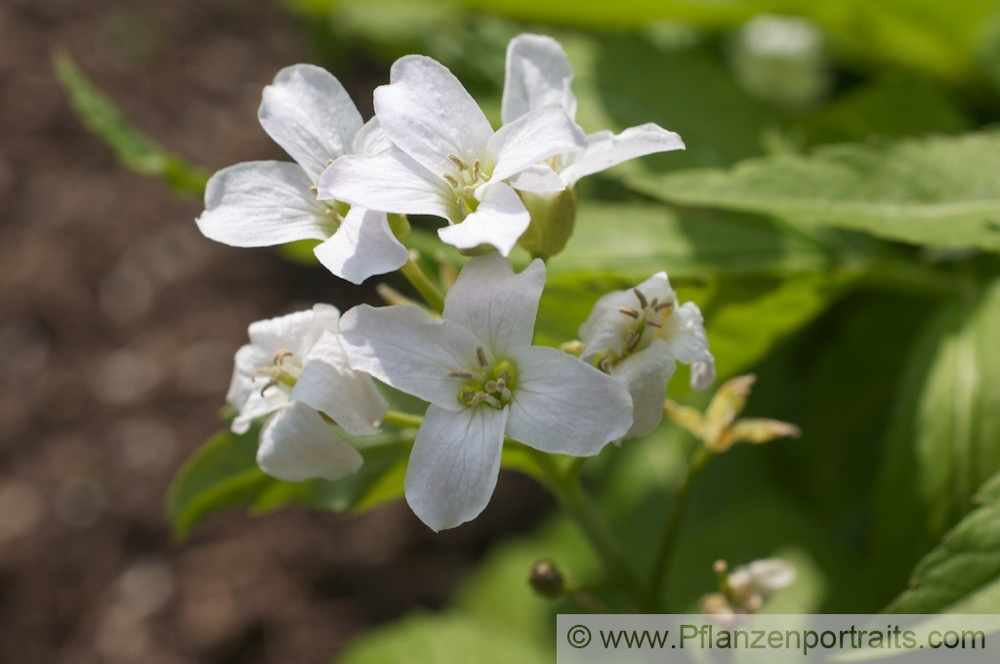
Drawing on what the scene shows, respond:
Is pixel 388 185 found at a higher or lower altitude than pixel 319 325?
higher

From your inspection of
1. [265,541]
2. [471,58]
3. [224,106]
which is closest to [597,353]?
[471,58]

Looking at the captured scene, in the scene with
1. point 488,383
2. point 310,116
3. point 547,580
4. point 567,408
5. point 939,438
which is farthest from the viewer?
point 939,438

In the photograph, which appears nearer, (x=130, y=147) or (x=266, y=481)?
(x=266, y=481)

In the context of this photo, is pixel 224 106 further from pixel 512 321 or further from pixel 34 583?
pixel 512 321

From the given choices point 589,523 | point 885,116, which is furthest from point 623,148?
point 885,116

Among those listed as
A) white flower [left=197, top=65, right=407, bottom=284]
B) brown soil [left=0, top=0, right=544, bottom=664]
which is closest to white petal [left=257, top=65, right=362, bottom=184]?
white flower [left=197, top=65, right=407, bottom=284]

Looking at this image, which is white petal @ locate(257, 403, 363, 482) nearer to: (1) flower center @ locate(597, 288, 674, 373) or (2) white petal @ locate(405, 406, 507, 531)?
(2) white petal @ locate(405, 406, 507, 531)

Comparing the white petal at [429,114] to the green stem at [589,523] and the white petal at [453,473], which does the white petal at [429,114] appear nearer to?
the white petal at [453,473]

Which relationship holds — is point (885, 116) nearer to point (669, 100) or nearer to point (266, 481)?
point (669, 100)
